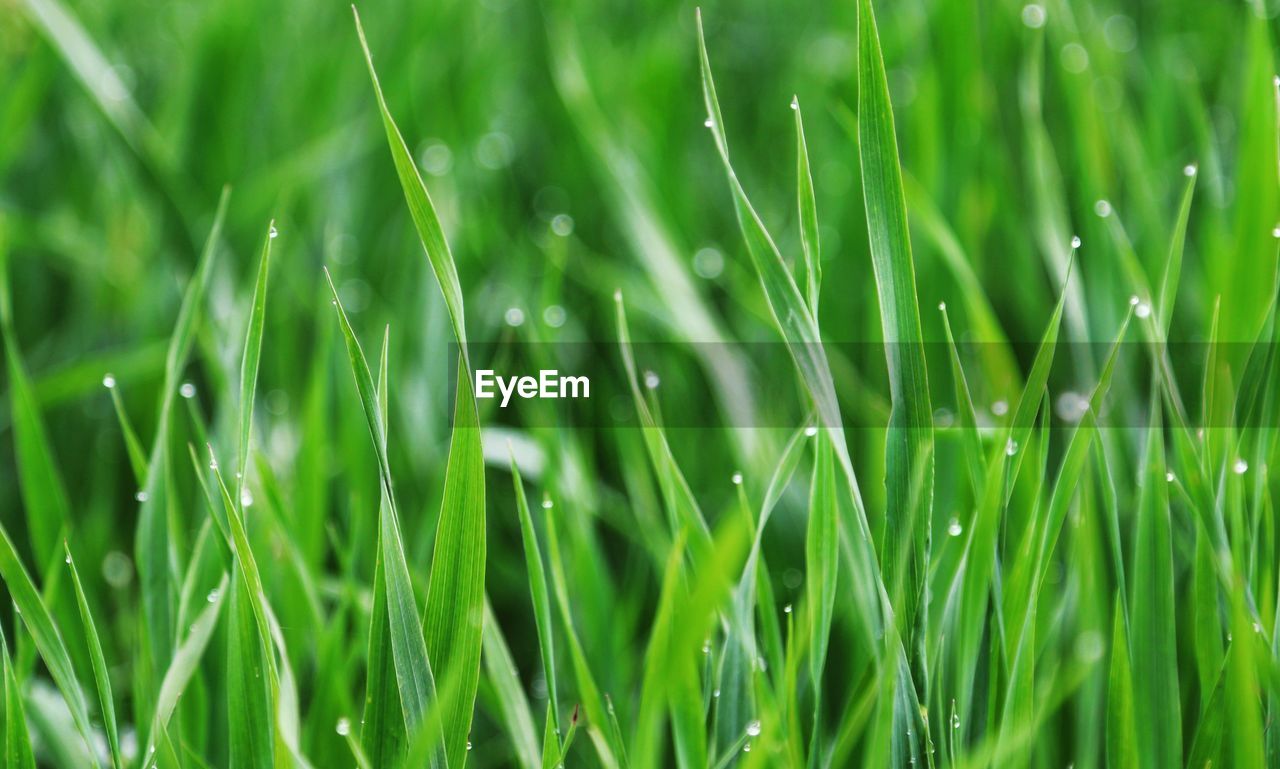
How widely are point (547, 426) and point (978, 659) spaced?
0.25 m

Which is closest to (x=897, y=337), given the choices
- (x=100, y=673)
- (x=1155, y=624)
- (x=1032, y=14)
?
(x=1155, y=624)

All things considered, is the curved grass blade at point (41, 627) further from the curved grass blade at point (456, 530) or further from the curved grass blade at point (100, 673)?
the curved grass blade at point (456, 530)

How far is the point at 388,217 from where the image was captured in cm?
90

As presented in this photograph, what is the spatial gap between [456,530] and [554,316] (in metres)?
0.34

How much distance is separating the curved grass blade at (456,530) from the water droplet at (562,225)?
39 centimetres

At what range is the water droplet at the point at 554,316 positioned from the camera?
2.13 ft

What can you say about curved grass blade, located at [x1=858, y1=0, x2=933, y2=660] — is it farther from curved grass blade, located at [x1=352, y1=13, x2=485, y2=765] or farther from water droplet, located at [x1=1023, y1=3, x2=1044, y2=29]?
water droplet, located at [x1=1023, y1=3, x2=1044, y2=29]

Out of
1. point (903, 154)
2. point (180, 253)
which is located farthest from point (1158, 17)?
point (180, 253)

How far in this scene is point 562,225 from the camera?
808 millimetres

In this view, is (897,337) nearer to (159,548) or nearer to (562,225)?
(159,548)

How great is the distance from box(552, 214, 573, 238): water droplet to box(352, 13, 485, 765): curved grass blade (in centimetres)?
39

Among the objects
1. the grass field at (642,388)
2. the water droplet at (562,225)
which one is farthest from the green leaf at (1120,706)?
the water droplet at (562,225)

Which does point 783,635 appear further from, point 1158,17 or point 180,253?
point 1158,17

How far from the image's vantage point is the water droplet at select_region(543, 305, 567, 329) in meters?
0.65
